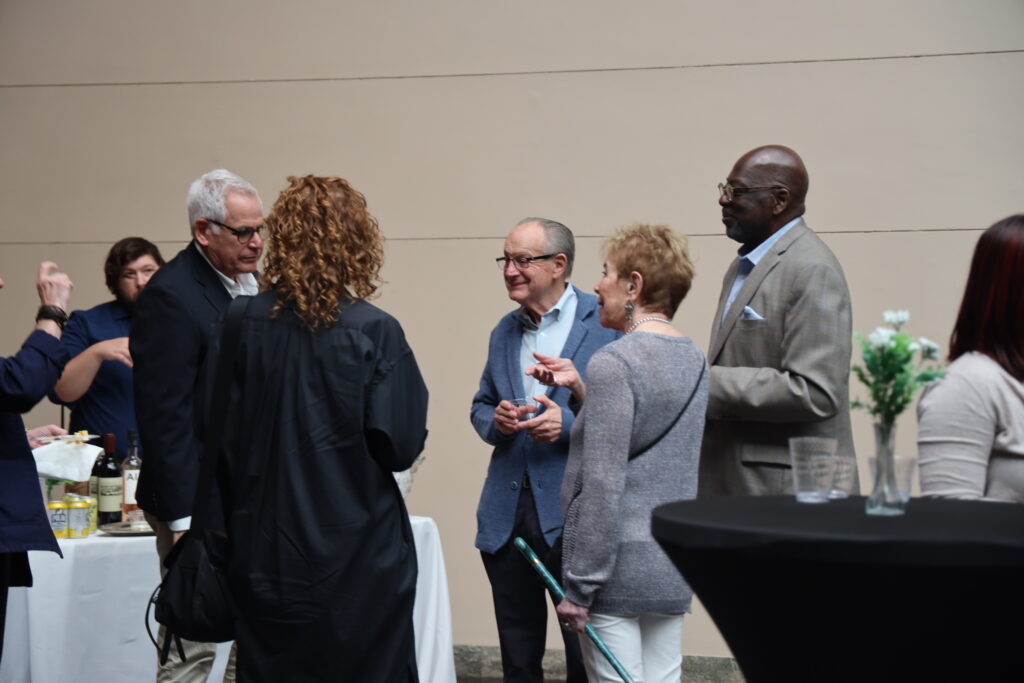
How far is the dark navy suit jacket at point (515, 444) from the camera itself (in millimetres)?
3023

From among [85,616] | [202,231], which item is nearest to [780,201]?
[202,231]

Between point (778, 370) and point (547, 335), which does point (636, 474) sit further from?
point (547, 335)

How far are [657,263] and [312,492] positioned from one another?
88 centimetres

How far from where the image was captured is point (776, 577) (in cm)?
161

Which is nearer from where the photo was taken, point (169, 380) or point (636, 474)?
point (636, 474)

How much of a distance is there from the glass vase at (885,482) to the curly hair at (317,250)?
1012mm

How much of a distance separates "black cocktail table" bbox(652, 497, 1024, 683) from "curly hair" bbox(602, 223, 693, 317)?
32.7 inches

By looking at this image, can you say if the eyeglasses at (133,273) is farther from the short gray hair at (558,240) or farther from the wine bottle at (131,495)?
the short gray hair at (558,240)

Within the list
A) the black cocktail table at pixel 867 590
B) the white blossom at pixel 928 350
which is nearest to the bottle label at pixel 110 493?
the black cocktail table at pixel 867 590

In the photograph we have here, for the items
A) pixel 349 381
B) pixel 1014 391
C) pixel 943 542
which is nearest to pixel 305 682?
pixel 349 381

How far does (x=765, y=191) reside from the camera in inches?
109

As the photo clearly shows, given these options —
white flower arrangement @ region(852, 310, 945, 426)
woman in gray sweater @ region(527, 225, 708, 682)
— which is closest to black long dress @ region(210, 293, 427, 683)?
woman in gray sweater @ region(527, 225, 708, 682)

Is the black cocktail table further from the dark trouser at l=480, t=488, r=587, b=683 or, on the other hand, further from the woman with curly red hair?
the dark trouser at l=480, t=488, r=587, b=683

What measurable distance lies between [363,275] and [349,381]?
230 mm
